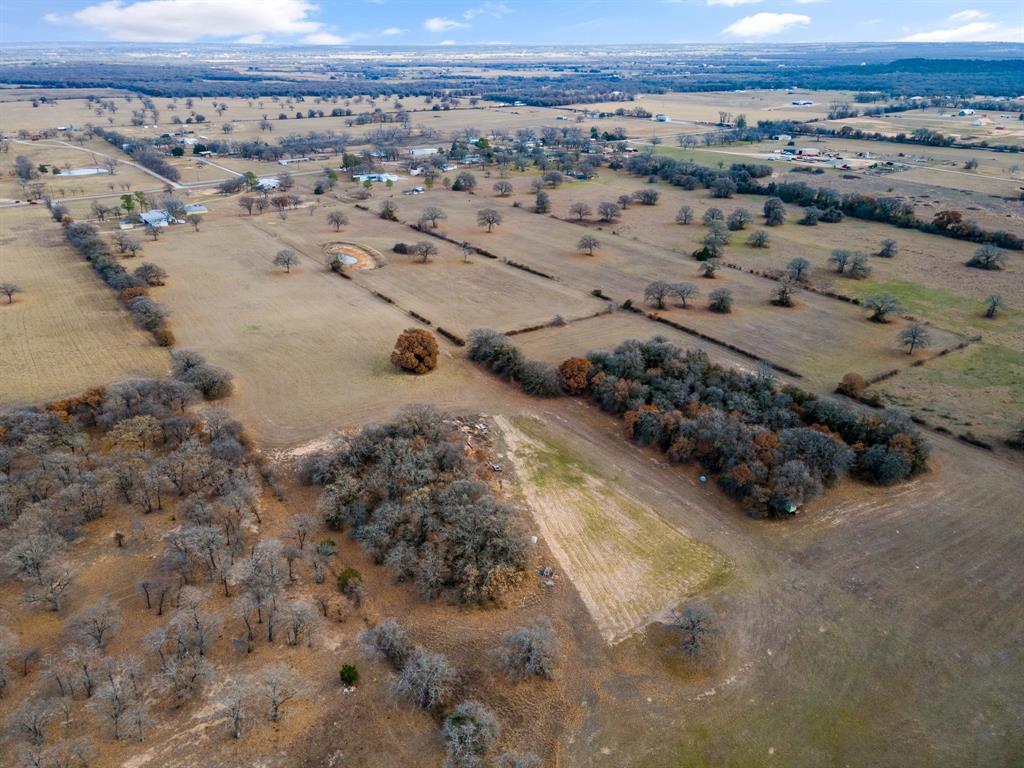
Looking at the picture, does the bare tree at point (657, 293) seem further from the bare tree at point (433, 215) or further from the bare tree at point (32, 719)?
the bare tree at point (32, 719)

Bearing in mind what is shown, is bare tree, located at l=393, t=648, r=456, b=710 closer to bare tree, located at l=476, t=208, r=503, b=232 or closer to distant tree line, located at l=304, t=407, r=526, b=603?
distant tree line, located at l=304, t=407, r=526, b=603

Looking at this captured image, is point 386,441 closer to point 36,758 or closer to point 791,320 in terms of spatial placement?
point 36,758

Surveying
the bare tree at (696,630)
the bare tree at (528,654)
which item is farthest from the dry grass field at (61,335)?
the bare tree at (696,630)

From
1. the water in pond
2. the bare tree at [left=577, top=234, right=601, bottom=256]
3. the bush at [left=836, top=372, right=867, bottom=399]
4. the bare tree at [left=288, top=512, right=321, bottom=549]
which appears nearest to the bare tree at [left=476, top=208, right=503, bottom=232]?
the bare tree at [left=577, top=234, right=601, bottom=256]

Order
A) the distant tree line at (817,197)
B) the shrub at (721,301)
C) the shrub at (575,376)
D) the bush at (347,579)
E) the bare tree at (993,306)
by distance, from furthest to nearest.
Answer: the distant tree line at (817,197)
the shrub at (721,301)
the bare tree at (993,306)
the shrub at (575,376)
the bush at (347,579)

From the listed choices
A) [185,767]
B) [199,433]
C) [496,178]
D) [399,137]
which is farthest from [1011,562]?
[399,137]

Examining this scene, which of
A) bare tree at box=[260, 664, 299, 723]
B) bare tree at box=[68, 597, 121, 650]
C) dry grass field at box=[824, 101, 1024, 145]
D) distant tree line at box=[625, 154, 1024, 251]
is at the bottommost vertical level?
bare tree at box=[260, 664, 299, 723]
